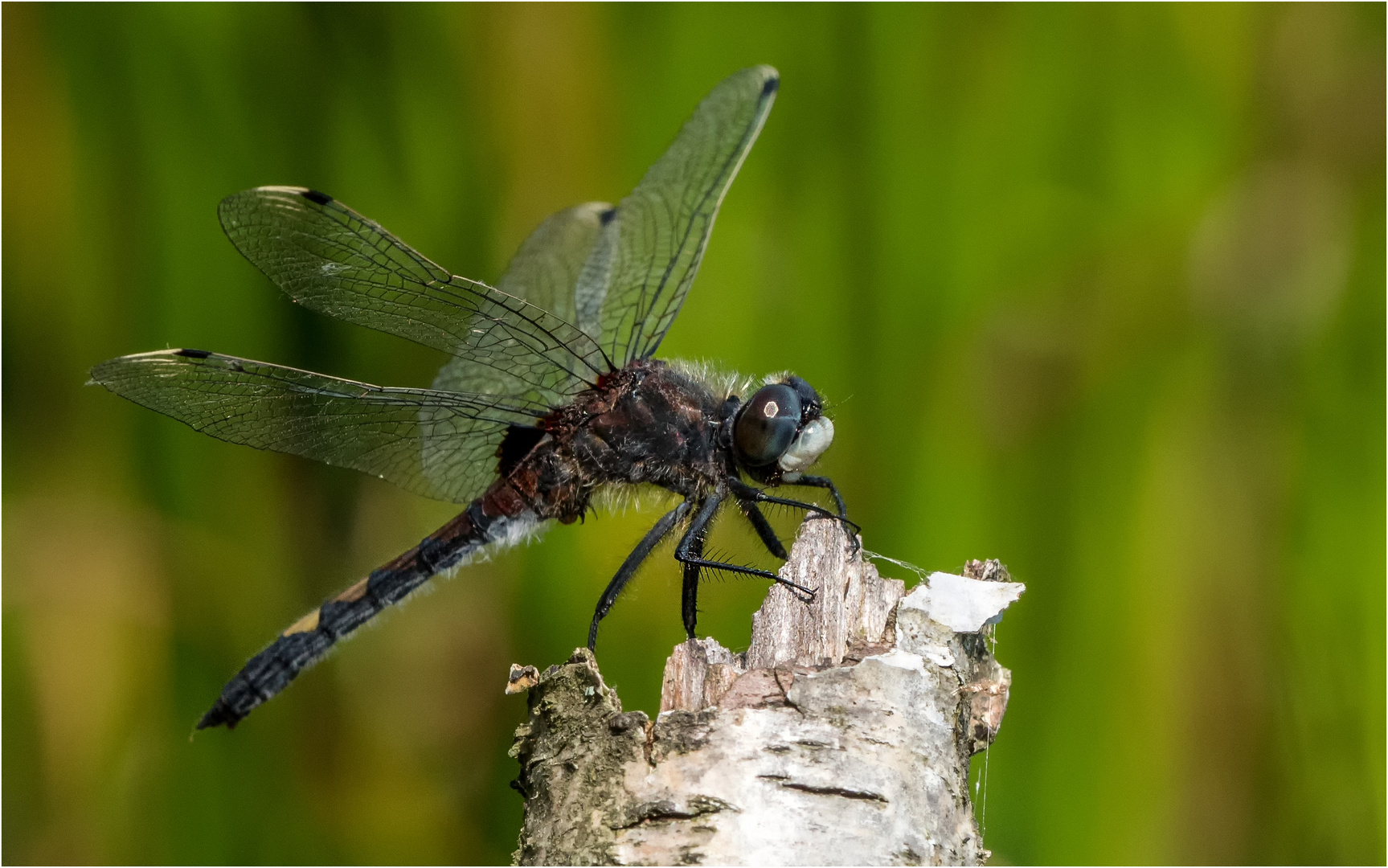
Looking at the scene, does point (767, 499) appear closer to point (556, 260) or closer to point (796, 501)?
point (796, 501)

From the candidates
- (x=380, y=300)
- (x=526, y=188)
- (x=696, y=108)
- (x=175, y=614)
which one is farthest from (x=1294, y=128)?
(x=175, y=614)

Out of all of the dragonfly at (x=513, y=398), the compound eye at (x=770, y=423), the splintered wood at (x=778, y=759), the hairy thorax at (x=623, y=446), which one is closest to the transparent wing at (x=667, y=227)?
the dragonfly at (x=513, y=398)

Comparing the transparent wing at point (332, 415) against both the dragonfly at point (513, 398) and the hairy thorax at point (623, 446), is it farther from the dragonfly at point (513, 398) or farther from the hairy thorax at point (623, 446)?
the hairy thorax at point (623, 446)

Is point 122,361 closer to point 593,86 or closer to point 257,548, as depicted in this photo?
point 257,548

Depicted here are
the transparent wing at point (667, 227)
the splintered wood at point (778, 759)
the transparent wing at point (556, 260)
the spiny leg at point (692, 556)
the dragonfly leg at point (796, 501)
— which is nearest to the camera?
the splintered wood at point (778, 759)

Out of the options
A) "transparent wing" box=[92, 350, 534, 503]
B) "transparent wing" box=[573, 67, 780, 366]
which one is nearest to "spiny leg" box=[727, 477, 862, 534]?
"transparent wing" box=[573, 67, 780, 366]

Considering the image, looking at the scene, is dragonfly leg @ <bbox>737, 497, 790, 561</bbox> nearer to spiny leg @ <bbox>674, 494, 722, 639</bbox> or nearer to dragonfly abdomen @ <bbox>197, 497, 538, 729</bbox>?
spiny leg @ <bbox>674, 494, 722, 639</bbox>
